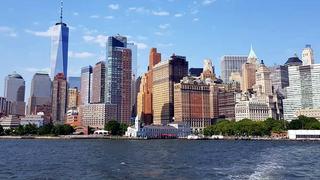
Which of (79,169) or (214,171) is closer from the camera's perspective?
(214,171)

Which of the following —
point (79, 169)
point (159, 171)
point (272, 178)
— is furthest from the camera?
point (79, 169)

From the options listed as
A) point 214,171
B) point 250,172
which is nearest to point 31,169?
point 214,171

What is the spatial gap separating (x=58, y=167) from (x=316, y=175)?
33.6m

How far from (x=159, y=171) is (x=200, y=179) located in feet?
27.1

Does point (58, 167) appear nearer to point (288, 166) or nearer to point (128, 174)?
point (128, 174)

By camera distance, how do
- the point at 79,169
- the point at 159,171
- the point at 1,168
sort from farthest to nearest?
the point at 1,168 < the point at 79,169 < the point at 159,171

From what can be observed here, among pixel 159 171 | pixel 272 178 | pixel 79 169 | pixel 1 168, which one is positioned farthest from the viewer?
pixel 1 168

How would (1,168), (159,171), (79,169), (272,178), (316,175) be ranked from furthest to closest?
(1,168) → (79,169) → (159,171) → (316,175) → (272,178)

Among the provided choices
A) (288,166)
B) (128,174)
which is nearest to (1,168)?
(128,174)

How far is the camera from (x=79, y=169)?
190 ft

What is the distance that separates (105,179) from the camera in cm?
4738

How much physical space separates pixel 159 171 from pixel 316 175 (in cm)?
1810

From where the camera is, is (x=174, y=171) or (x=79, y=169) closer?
(x=174, y=171)

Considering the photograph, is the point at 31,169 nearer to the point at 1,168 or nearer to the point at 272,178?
the point at 1,168
